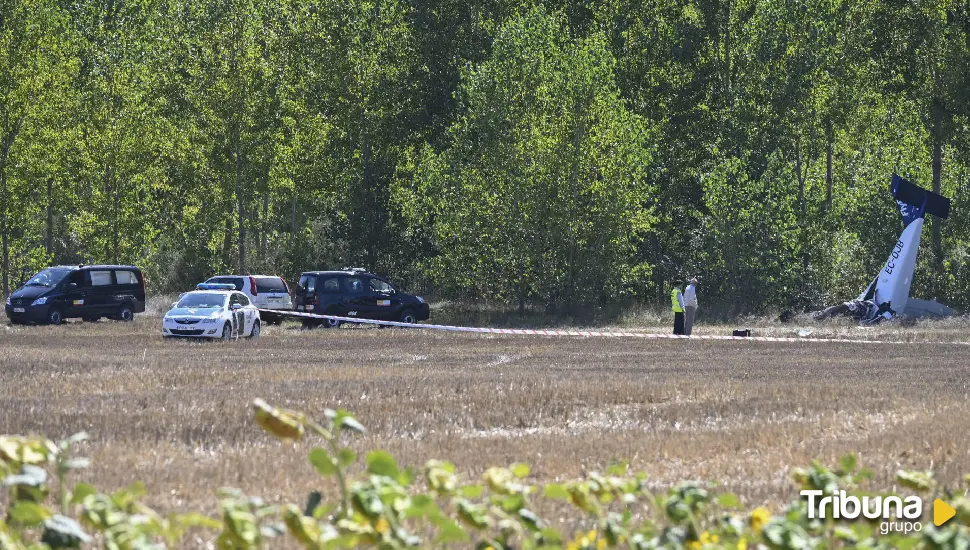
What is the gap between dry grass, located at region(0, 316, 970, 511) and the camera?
1188 cm

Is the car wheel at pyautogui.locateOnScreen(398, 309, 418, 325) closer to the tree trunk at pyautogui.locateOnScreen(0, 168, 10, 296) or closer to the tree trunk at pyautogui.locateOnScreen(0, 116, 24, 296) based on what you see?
the tree trunk at pyautogui.locateOnScreen(0, 116, 24, 296)

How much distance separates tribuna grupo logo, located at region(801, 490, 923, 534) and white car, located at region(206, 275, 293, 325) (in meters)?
34.9

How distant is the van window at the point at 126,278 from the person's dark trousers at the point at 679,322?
18.3 metres

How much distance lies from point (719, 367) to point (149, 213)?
51363mm

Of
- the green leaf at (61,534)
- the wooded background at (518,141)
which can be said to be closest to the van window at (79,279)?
the wooded background at (518,141)

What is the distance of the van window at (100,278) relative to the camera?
4200cm

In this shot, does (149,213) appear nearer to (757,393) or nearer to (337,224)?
(337,224)

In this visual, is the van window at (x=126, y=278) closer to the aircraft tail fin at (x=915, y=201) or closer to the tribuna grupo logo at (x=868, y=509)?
the aircraft tail fin at (x=915, y=201)

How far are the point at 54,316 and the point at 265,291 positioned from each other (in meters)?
6.58

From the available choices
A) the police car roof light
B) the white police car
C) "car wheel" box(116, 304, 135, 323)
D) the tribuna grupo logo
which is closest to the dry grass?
the tribuna grupo logo

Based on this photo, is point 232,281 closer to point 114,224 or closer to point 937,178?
point 114,224

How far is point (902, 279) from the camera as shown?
41969 millimetres

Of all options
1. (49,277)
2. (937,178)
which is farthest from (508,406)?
(937,178)

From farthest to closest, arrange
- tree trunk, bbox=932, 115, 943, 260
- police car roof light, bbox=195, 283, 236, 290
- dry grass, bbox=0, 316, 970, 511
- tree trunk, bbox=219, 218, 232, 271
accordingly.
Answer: tree trunk, bbox=219, 218, 232, 271
tree trunk, bbox=932, 115, 943, 260
police car roof light, bbox=195, 283, 236, 290
dry grass, bbox=0, 316, 970, 511
